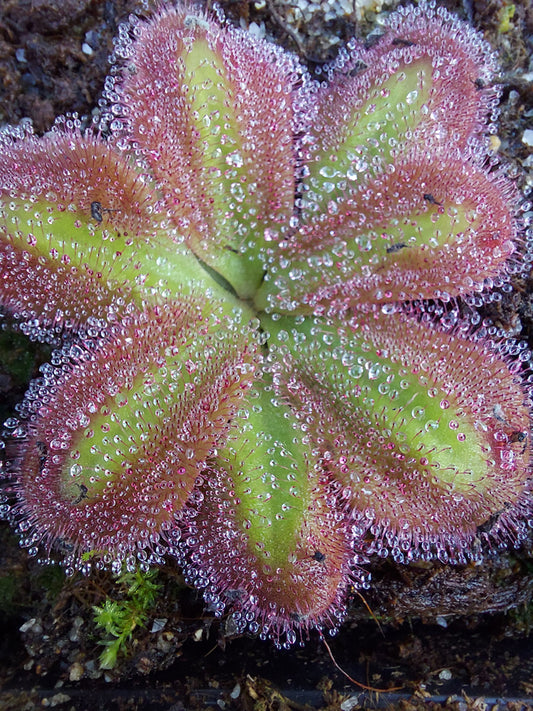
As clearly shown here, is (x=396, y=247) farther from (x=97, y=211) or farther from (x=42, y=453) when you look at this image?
(x=42, y=453)

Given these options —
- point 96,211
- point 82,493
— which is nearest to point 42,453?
point 82,493

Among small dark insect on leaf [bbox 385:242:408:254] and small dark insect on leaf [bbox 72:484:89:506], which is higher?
small dark insect on leaf [bbox 385:242:408:254]

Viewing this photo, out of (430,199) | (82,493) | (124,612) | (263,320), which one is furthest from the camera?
(124,612)

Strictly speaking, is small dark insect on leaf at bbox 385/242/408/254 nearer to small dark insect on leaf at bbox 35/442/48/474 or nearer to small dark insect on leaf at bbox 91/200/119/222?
small dark insect on leaf at bbox 91/200/119/222

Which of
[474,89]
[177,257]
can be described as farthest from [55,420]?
[474,89]

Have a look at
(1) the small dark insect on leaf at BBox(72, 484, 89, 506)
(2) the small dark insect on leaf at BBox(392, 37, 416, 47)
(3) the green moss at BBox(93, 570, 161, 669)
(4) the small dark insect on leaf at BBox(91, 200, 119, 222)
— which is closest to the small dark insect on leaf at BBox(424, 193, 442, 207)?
(2) the small dark insect on leaf at BBox(392, 37, 416, 47)

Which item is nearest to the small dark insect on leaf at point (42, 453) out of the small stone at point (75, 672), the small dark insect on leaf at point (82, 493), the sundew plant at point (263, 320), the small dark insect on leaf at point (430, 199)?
the sundew plant at point (263, 320)

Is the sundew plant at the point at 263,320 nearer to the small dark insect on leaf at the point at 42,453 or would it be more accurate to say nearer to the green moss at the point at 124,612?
the small dark insect on leaf at the point at 42,453

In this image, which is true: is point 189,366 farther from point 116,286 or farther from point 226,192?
point 226,192

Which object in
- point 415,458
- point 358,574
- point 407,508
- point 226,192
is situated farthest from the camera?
point 358,574
